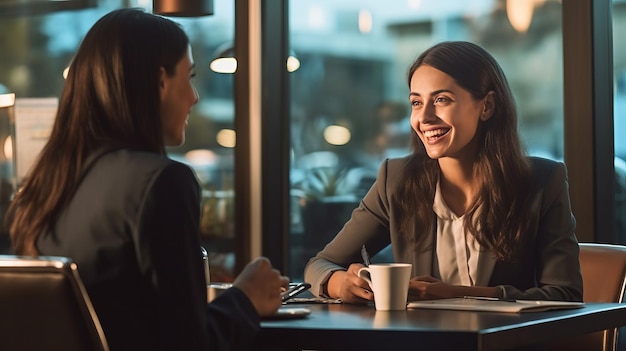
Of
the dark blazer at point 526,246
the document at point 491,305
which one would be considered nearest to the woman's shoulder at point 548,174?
the dark blazer at point 526,246

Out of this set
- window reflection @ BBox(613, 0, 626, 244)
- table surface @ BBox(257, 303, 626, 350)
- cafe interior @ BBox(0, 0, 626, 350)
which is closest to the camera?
table surface @ BBox(257, 303, 626, 350)

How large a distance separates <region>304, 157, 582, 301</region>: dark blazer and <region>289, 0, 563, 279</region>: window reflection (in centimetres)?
137

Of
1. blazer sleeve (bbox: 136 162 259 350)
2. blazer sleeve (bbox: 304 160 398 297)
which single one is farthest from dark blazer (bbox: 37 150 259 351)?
blazer sleeve (bbox: 304 160 398 297)

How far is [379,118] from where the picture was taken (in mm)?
4461

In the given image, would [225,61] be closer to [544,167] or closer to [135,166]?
[544,167]

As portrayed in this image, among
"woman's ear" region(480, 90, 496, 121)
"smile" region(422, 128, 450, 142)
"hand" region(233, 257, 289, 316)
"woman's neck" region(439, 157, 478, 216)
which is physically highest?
Result: "woman's ear" region(480, 90, 496, 121)

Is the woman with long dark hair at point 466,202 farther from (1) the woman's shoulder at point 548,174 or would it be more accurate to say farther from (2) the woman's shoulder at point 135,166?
(2) the woman's shoulder at point 135,166

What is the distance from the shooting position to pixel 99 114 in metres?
1.77

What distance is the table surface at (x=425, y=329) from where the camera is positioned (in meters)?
1.70

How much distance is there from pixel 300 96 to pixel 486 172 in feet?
6.62

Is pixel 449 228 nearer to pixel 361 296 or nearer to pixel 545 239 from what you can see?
pixel 545 239

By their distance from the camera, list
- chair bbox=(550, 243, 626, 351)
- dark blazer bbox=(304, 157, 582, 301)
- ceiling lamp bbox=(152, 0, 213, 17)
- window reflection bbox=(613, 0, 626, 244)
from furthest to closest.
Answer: window reflection bbox=(613, 0, 626, 244) → ceiling lamp bbox=(152, 0, 213, 17) → chair bbox=(550, 243, 626, 351) → dark blazer bbox=(304, 157, 582, 301)

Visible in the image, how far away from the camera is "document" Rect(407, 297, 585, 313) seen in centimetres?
207

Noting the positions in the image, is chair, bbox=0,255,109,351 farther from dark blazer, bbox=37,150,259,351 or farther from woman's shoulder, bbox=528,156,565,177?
woman's shoulder, bbox=528,156,565,177
